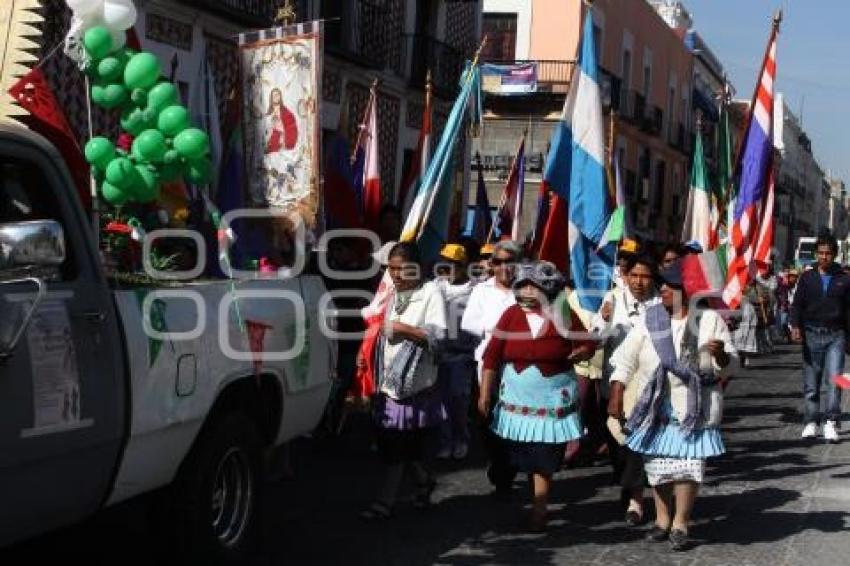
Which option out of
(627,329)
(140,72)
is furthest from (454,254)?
(140,72)

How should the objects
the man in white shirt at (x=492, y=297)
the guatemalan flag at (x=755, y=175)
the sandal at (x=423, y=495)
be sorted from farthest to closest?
the guatemalan flag at (x=755, y=175)
the man in white shirt at (x=492, y=297)
the sandal at (x=423, y=495)

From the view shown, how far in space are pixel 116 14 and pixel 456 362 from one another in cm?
404

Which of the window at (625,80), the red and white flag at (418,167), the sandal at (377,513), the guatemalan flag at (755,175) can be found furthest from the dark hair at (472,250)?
the window at (625,80)

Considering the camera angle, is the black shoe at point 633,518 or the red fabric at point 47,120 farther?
the black shoe at point 633,518

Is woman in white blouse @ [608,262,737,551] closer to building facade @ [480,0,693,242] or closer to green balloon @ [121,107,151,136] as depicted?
green balloon @ [121,107,151,136]

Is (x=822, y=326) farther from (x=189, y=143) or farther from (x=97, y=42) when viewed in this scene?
(x=97, y=42)

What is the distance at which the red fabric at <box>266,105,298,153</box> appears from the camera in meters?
7.44

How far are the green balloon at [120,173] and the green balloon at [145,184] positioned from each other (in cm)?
6

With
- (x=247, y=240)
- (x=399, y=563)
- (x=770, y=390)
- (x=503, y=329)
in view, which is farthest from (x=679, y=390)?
(x=770, y=390)

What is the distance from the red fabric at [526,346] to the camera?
660 cm

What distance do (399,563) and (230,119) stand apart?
348 centimetres

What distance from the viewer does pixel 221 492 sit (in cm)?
548

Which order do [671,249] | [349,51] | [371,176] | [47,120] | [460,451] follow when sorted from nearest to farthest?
[47,120] < [460,451] < [671,249] < [371,176] < [349,51]

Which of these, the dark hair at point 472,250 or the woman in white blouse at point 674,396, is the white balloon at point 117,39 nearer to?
the woman in white blouse at point 674,396
